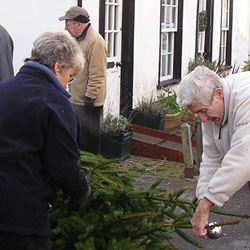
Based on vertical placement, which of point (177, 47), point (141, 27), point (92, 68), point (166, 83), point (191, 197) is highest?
point (141, 27)

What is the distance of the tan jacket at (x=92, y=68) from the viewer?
7.34 m

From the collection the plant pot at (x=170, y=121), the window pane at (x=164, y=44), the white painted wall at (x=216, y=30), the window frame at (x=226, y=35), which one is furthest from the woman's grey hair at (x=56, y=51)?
the window frame at (x=226, y=35)

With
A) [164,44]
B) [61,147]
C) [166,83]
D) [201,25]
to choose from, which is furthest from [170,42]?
[61,147]

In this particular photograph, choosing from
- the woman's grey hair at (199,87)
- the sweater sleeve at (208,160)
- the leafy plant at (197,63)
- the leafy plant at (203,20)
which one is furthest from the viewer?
the leafy plant at (203,20)

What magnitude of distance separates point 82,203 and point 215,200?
78 centimetres

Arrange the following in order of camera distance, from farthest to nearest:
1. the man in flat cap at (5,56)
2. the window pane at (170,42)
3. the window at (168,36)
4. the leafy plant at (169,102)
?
1. the window pane at (170,42)
2. the window at (168,36)
3. the leafy plant at (169,102)
4. the man in flat cap at (5,56)

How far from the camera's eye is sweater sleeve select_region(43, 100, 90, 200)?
3.09 meters

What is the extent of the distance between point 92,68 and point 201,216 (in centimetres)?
418

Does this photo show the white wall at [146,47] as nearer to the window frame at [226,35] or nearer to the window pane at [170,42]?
the window pane at [170,42]

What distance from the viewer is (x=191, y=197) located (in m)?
7.14

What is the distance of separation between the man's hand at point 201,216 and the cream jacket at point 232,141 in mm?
43

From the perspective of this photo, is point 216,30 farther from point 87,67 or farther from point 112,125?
point 87,67

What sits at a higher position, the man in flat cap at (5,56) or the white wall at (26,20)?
the white wall at (26,20)

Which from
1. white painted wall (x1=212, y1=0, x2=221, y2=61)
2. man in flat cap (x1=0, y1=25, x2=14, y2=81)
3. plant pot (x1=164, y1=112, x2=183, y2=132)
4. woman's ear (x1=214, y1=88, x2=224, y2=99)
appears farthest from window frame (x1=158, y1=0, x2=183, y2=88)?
woman's ear (x1=214, y1=88, x2=224, y2=99)
